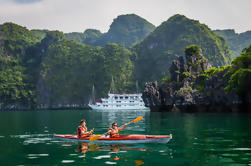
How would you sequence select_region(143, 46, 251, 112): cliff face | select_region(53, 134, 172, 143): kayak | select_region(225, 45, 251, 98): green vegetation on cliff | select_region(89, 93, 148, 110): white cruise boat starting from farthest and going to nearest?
select_region(89, 93, 148, 110): white cruise boat, select_region(143, 46, 251, 112): cliff face, select_region(225, 45, 251, 98): green vegetation on cliff, select_region(53, 134, 172, 143): kayak

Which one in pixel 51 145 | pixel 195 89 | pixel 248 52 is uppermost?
pixel 248 52

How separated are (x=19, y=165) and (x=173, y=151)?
969cm

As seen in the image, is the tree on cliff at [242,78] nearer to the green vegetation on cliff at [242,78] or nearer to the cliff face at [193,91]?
the green vegetation on cliff at [242,78]

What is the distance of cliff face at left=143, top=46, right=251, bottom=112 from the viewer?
72.4 m

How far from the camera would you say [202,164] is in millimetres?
14438

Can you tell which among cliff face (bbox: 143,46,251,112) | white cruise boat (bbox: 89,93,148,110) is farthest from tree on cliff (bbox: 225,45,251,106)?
white cruise boat (bbox: 89,93,148,110)

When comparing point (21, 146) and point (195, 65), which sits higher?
point (195, 65)

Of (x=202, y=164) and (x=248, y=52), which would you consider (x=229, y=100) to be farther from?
(x=202, y=164)

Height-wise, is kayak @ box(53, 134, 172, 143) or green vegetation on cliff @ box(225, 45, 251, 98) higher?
green vegetation on cliff @ box(225, 45, 251, 98)

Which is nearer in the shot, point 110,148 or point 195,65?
point 110,148

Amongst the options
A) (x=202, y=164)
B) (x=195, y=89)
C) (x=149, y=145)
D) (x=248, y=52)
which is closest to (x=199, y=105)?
(x=195, y=89)

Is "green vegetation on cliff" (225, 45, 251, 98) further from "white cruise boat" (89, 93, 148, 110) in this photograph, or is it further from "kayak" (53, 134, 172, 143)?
"white cruise boat" (89, 93, 148, 110)

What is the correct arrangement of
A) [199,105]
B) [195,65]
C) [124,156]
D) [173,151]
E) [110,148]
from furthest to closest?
[195,65] < [199,105] < [110,148] < [173,151] < [124,156]

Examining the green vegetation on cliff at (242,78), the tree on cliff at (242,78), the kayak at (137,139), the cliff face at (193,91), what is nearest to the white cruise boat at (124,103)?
the cliff face at (193,91)
